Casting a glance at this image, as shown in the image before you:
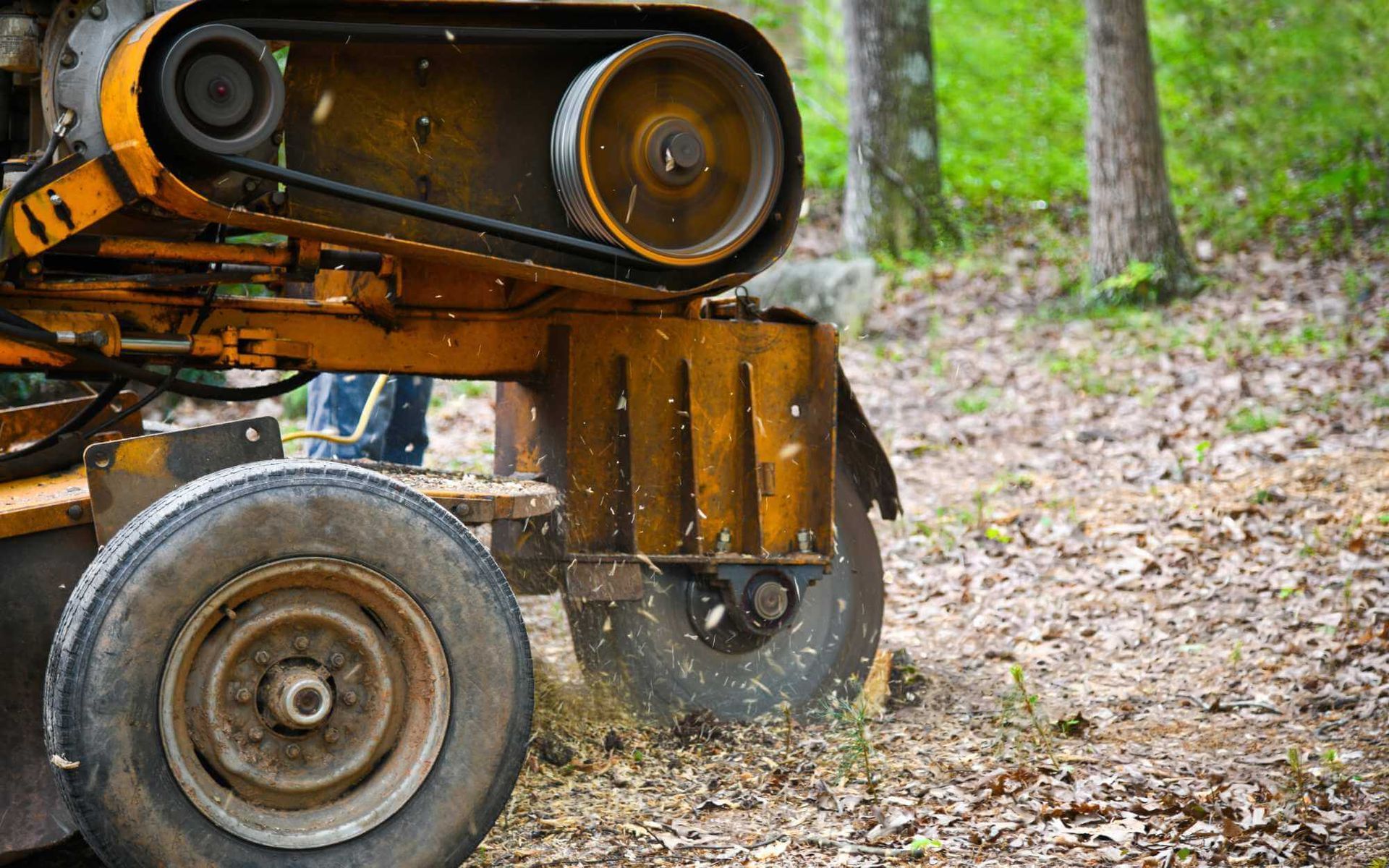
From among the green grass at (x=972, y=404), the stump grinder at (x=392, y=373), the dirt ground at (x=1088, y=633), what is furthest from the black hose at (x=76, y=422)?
the green grass at (x=972, y=404)

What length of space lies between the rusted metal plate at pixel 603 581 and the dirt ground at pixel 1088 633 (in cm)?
49

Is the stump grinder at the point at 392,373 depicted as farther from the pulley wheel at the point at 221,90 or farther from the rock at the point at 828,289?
the rock at the point at 828,289

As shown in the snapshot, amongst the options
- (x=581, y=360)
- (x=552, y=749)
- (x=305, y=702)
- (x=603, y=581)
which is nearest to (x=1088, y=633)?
(x=603, y=581)

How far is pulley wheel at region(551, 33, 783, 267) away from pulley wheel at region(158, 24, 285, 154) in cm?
76

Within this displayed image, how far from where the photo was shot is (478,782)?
2920 millimetres

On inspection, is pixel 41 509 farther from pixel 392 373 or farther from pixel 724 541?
pixel 724 541

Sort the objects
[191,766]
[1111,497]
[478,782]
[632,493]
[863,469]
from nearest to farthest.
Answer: [191,766] → [478,782] → [632,493] → [863,469] → [1111,497]

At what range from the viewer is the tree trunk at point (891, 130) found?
11.4 m

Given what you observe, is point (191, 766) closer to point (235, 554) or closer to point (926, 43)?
point (235, 554)

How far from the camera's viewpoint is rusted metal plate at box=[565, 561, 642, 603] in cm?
396

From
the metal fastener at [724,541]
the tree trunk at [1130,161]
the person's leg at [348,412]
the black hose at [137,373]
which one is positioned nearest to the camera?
the black hose at [137,373]

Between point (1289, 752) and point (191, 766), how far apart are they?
2.90 metres

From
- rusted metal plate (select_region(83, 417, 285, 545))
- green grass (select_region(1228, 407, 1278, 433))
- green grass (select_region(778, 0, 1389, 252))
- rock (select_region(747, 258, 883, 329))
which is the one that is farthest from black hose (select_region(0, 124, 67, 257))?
green grass (select_region(778, 0, 1389, 252))

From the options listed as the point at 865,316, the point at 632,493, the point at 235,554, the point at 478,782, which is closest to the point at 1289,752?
the point at 632,493
